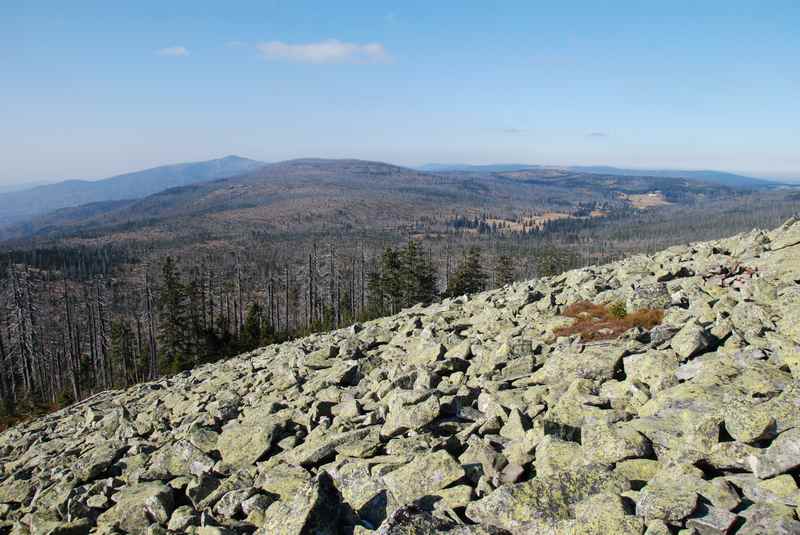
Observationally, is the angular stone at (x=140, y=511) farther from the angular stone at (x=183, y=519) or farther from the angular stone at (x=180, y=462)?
the angular stone at (x=180, y=462)

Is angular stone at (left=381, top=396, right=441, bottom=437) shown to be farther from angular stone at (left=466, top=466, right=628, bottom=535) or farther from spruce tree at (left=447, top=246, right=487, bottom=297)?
spruce tree at (left=447, top=246, right=487, bottom=297)

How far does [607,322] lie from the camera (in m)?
15.6

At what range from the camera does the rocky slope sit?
23.1 ft

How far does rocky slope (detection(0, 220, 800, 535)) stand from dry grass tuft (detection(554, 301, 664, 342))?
1.90 ft

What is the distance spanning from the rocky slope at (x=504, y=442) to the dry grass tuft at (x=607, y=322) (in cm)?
58

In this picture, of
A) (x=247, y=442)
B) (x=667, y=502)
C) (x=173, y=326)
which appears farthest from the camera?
(x=173, y=326)

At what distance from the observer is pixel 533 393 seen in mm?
11625

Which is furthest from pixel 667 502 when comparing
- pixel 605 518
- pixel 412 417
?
pixel 412 417

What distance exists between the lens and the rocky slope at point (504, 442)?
23.1ft

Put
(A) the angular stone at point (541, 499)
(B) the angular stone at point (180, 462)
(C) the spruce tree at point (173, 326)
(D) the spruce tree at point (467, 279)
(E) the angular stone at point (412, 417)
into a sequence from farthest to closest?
(D) the spruce tree at point (467, 279) < (C) the spruce tree at point (173, 326) < (B) the angular stone at point (180, 462) < (E) the angular stone at point (412, 417) < (A) the angular stone at point (541, 499)

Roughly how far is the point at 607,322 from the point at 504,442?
7514 millimetres

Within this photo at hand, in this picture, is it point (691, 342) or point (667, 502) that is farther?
point (691, 342)

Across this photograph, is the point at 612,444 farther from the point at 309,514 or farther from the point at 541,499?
the point at 309,514

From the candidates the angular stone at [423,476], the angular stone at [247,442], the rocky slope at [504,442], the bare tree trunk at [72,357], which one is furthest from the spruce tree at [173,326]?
the angular stone at [423,476]
